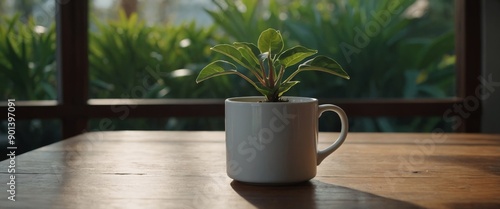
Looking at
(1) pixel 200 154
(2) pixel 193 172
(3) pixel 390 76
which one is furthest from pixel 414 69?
(2) pixel 193 172

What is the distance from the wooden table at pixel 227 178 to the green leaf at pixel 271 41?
0.67 ft

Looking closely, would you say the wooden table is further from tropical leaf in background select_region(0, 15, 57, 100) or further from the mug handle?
tropical leaf in background select_region(0, 15, 57, 100)

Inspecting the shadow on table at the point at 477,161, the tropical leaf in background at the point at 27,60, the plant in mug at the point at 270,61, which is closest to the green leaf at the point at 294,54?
the plant in mug at the point at 270,61

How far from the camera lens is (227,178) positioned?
966 mm

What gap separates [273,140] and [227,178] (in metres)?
0.12

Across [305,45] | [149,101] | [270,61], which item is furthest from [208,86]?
[270,61]

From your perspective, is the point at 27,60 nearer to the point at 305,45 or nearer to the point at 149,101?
the point at 149,101

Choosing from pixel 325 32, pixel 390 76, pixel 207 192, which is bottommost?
pixel 207 192

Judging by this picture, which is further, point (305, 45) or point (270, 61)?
point (305, 45)

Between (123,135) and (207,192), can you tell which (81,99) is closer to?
(123,135)

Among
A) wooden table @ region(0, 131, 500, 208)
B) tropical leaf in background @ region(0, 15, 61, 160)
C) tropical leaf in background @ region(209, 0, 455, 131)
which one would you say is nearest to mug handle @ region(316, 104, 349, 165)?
wooden table @ region(0, 131, 500, 208)

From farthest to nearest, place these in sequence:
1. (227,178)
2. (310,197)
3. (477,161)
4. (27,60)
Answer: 1. (27,60)
2. (477,161)
3. (227,178)
4. (310,197)

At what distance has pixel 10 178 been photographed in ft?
3.15

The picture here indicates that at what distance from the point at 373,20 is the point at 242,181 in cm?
165
